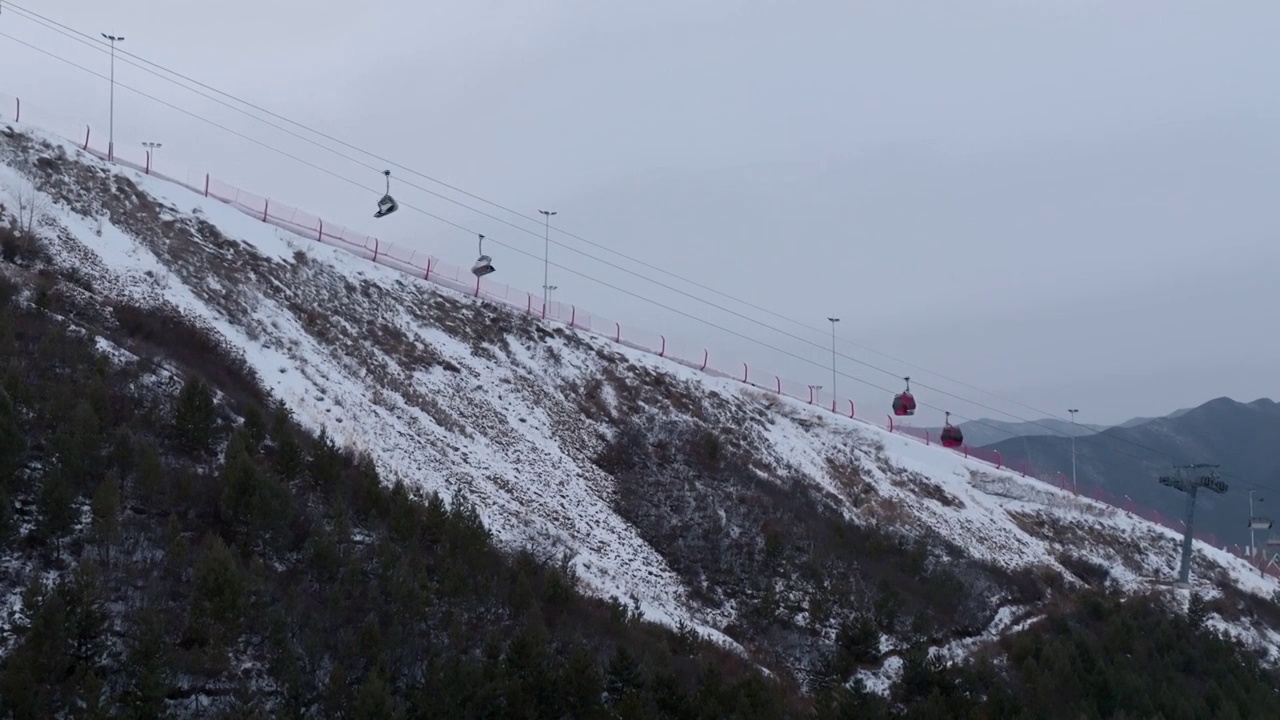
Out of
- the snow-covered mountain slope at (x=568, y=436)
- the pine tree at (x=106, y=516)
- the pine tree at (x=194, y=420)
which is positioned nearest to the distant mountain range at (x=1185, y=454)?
the snow-covered mountain slope at (x=568, y=436)

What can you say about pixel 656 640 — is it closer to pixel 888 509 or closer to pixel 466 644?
pixel 466 644

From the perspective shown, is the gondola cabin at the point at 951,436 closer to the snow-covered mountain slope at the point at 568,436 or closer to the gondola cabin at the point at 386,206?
the snow-covered mountain slope at the point at 568,436

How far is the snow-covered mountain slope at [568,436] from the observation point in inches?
1023

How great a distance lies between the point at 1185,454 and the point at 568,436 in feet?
344

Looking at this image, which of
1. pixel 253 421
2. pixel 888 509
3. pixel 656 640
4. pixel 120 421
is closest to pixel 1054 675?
pixel 656 640

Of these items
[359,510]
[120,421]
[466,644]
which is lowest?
[466,644]

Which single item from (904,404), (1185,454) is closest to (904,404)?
(904,404)

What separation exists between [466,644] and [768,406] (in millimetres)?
27682

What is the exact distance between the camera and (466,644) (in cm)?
1694

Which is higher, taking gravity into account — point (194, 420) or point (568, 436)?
point (194, 420)

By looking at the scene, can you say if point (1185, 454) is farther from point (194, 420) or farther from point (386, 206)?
point (194, 420)

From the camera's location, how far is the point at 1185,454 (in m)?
117

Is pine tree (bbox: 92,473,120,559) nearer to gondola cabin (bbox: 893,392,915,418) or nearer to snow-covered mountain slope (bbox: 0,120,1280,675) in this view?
snow-covered mountain slope (bbox: 0,120,1280,675)

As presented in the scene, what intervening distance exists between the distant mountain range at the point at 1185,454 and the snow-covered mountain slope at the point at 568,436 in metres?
62.1
